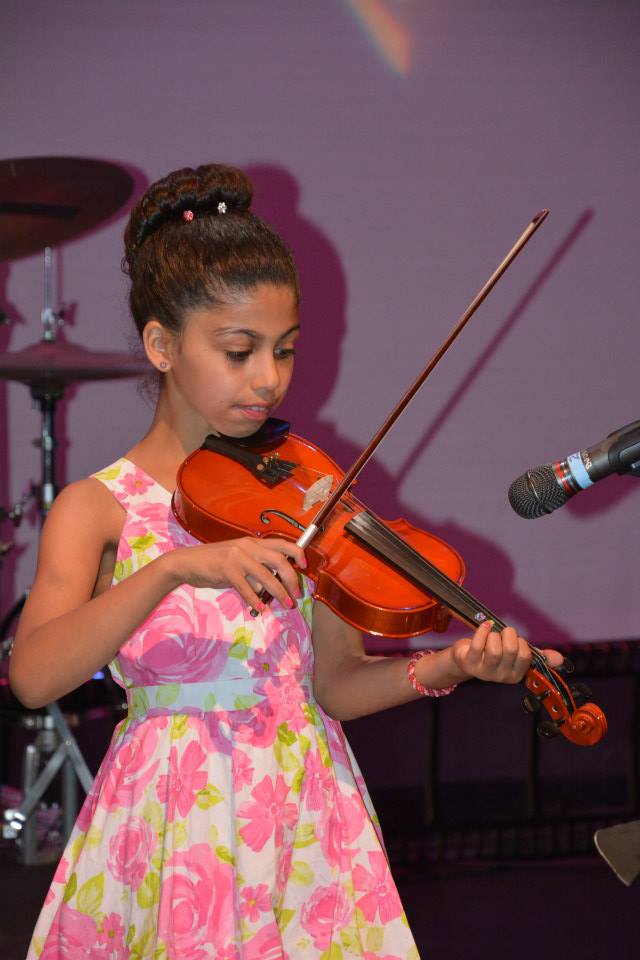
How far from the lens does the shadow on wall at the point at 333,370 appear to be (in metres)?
2.75

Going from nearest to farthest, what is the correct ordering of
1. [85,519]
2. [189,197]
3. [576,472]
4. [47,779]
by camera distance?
[576,472]
[85,519]
[189,197]
[47,779]

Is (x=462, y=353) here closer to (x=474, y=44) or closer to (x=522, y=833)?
(x=474, y=44)

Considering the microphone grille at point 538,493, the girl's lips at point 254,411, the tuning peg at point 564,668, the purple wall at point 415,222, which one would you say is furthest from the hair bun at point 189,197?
the purple wall at point 415,222

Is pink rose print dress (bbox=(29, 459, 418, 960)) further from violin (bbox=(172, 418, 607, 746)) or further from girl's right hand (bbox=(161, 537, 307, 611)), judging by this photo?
girl's right hand (bbox=(161, 537, 307, 611))

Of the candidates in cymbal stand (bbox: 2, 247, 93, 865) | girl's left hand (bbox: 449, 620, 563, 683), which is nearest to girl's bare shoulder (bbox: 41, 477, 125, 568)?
girl's left hand (bbox: 449, 620, 563, 683)

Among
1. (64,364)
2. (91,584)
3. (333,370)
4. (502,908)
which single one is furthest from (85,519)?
(502,908)

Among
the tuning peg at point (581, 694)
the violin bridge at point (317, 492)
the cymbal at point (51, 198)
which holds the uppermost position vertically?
the cymbal at point (51, 198)

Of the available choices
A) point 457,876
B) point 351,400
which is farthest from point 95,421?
point 457,876

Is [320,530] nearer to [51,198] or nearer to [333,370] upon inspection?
[51,198]

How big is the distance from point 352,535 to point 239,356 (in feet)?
0.72

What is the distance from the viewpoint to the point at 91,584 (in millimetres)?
1132

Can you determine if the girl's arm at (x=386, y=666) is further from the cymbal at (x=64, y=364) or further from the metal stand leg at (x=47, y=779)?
the metal stand leg at (x=47, y=779)

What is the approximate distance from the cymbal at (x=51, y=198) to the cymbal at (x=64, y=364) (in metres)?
0.22

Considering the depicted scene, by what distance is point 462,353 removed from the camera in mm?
2814
